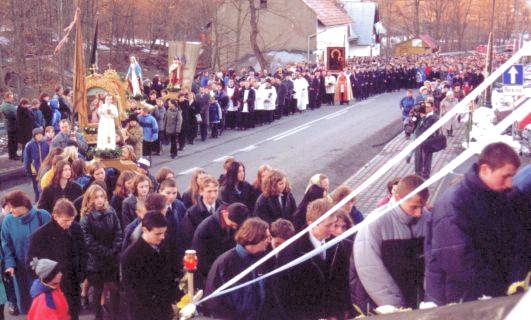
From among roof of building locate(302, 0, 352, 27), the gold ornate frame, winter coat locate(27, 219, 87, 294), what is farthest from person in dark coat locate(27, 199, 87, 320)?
roof of building locate(302, 0, 352, 27)

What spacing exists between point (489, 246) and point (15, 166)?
1727 centimetres

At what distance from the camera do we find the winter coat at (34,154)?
51.9 ft

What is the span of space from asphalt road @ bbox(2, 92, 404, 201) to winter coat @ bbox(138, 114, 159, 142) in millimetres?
741

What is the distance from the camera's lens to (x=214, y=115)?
1031 inches

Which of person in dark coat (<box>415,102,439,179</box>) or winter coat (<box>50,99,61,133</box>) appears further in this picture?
winter coat (<box>50,99,61,133</box>)

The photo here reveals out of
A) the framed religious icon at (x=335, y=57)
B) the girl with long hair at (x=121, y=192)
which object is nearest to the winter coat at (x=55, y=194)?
the girl with long hair at (x=121, y=192)

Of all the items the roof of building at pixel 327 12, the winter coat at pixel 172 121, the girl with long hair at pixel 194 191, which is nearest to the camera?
the girl with long hair at pixel 194 191

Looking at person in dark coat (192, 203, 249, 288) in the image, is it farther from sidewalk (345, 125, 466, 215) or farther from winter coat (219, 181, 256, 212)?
sidewalk (345, 125, 466, 215)

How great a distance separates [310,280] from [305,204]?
2726 millimetres

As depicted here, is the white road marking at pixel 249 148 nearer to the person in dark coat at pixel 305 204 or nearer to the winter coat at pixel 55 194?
the winter coat at pixel 55 194

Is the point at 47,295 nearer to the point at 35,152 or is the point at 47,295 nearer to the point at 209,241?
the point at 209,241

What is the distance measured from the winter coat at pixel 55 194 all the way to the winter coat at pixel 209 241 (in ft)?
9.70

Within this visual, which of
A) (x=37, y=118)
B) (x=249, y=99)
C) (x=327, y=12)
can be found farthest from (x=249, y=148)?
(x=327, y=12)

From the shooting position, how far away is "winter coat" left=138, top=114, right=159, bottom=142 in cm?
2080
